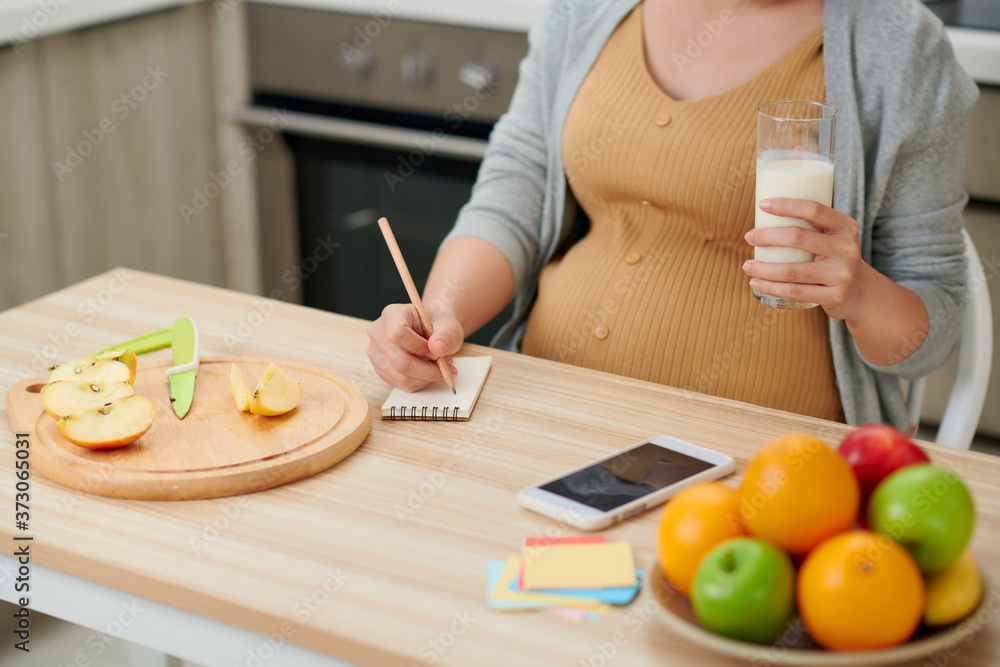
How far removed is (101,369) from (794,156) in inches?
24.6

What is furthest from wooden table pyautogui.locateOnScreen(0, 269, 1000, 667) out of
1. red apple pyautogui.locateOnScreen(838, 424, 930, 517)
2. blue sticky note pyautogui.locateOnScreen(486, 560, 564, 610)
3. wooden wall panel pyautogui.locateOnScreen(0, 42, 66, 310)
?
wooden wall panel pyautogui.locateOnScreen(0, 42, 66, 310)

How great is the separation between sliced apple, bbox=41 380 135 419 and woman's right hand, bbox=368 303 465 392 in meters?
0.23

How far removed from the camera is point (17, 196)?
188cm

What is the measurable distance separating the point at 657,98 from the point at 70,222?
4.45 ft

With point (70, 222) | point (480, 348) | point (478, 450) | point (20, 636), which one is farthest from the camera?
point (70, 222)

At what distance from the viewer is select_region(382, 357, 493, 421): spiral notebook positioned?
2.88ft

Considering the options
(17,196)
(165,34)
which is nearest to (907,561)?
(17,196)

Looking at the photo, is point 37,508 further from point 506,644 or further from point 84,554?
point 506,644

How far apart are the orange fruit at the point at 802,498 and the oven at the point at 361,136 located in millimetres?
1489

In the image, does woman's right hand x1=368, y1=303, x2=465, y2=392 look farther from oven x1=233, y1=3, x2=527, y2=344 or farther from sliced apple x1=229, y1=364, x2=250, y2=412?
oven x1=233, y1=3, x2=527, y2=344

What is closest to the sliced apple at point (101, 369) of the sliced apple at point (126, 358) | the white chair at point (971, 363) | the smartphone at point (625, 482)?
the sliced apple at point (126, 358)

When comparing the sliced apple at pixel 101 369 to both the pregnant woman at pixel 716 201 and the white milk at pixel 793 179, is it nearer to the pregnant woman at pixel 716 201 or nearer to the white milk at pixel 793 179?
the pregnant woman at pixel 716 201

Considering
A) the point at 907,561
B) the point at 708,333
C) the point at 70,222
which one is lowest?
the point at 70,222

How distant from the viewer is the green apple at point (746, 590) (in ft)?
1.72
